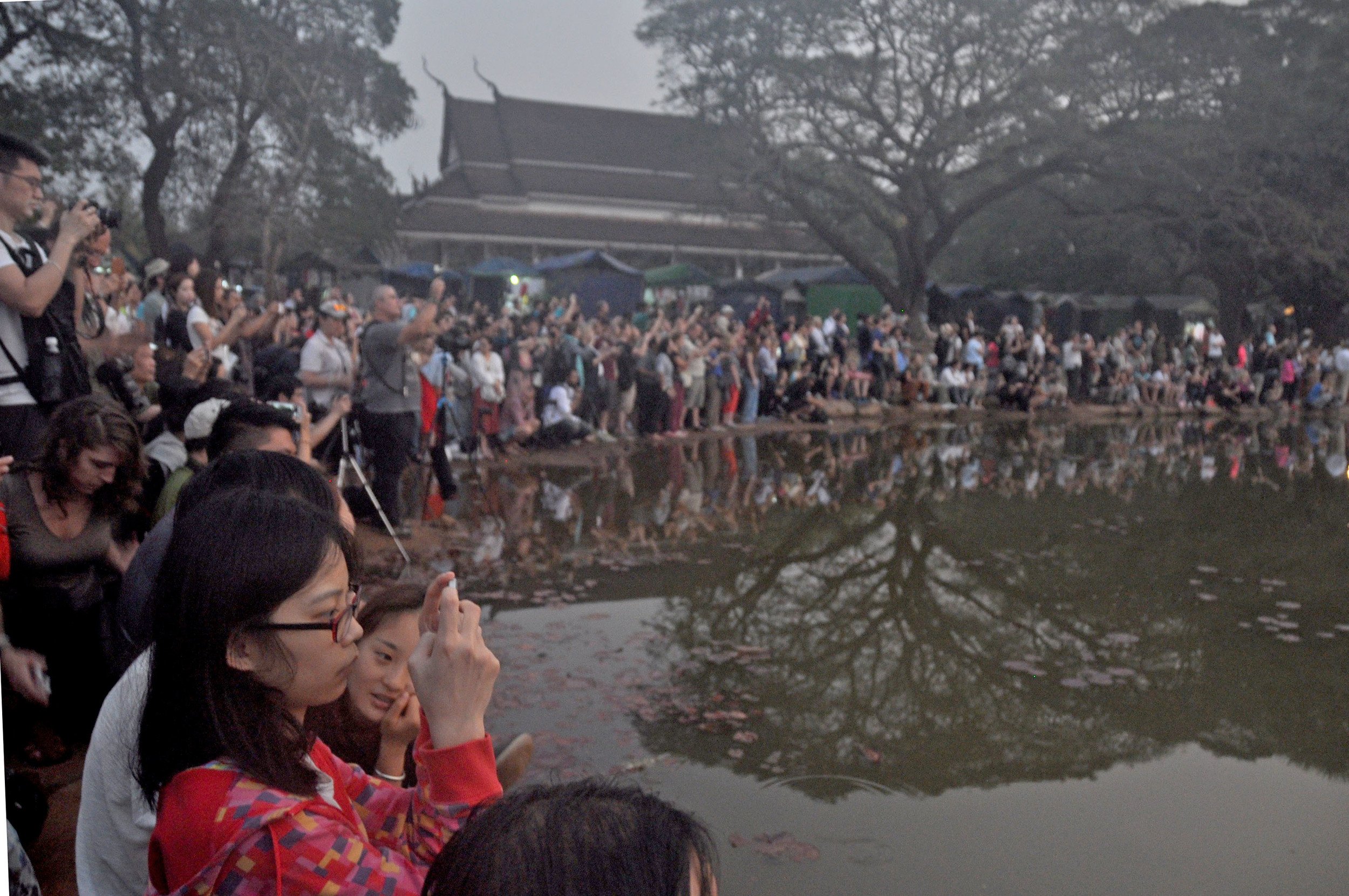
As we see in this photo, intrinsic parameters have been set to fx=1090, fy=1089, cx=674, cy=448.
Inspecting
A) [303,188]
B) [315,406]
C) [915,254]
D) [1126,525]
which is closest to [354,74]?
[303,188]

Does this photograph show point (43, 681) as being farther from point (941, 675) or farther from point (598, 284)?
point (598, 284)

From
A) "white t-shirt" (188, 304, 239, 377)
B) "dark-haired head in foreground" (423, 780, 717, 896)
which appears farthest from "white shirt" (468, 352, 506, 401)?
"dark-haired head in foreground" (423, 780, 717, 896)

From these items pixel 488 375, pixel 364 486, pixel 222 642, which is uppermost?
pixel 222 642

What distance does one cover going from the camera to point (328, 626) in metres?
1.57

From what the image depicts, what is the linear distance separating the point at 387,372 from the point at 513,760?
16.0ft

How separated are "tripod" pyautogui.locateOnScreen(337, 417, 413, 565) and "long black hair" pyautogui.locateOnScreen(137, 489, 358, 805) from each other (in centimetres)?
474

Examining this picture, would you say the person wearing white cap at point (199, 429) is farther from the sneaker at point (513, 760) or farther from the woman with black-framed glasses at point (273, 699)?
the woman with black-framed glasses at point (273, 699)

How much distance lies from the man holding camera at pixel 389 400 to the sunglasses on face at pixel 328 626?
5.51m

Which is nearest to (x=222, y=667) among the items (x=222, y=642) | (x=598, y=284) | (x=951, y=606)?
(x=222, y=642)

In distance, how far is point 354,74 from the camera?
20.8 m

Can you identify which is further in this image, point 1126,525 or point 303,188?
point 303,188

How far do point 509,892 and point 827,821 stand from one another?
258 centimetres

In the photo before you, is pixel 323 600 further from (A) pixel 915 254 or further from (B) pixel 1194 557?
(A) pixel 915 254

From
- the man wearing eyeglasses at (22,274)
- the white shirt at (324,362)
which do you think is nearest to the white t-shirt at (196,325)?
the white shirt at (324,362)
